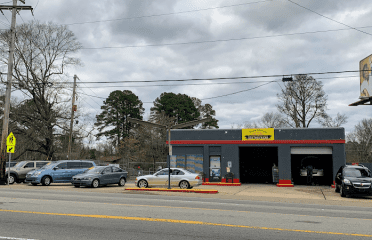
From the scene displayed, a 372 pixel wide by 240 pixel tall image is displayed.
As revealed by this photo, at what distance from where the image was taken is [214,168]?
28.0 m

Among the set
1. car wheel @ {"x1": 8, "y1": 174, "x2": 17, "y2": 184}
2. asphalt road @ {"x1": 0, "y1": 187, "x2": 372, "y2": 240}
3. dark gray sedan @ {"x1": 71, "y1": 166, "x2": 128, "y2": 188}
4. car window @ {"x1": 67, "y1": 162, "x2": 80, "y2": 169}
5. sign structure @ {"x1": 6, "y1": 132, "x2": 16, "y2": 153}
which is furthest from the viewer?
car wheel @ {"x1": 8, "y1": 174, "x2": 17, "y2": 184}

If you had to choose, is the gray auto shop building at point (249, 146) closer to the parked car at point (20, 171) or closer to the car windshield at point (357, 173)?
the car windshield at point (357, 173)

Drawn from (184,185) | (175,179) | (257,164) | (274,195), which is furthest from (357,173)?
(257,164)

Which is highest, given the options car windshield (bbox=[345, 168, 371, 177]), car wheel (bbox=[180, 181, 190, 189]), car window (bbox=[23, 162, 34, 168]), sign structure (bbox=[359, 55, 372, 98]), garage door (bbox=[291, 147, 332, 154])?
sign structure (bbox=[359, 55, 372, 98])

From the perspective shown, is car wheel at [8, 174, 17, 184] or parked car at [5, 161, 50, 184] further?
parked car at [5, 161, 50, 184]

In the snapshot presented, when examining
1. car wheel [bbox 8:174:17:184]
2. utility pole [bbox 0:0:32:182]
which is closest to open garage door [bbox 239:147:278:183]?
car wheel [bbox 8:174:17:184]

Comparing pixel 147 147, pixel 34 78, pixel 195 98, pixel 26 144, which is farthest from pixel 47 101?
pixel 195 98

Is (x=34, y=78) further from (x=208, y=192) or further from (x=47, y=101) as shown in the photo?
(x=208, y=192)

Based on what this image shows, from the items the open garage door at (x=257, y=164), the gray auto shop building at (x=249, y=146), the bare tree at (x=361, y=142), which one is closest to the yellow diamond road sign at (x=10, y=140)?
the gray auto shop building at (x=249, y=146)

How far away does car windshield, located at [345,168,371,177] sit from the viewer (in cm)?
1892

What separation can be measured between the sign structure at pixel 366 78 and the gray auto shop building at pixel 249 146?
6109 millimetres

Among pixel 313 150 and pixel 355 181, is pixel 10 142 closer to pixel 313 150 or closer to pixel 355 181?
pixel 355 181

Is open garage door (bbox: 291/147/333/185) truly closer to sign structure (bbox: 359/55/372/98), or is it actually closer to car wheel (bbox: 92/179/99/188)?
sign structure (bbox: 359/55/372/98)

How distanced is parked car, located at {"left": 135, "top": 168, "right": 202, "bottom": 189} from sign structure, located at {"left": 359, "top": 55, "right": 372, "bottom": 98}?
60.2 ft
